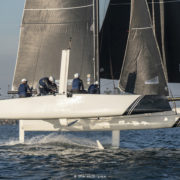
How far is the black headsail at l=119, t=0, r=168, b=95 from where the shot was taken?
1463cm

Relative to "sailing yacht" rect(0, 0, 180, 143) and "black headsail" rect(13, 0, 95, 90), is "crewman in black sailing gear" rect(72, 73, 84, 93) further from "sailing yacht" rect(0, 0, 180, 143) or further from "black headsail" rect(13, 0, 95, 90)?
"black headsail" rect(13, 0, 95, 90)

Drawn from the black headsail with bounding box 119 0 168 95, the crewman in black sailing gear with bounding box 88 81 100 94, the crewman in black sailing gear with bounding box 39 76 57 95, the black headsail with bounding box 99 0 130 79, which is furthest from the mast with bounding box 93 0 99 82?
the crewman in black sailing gear with bounding box 39 76 57 95

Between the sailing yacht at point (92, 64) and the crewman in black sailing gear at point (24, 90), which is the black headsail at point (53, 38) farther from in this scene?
the crewman in black sailing gear at point (24, 90)

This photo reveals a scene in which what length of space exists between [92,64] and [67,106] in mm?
3200

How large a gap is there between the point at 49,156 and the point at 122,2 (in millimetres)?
7590

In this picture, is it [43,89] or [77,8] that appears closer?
[43,89]

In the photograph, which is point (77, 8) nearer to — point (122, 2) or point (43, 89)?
point (122, 2)

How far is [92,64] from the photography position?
1605 centimetres

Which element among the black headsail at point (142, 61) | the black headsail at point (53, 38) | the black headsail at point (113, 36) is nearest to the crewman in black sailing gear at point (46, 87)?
the black headsail at point (53, 38)

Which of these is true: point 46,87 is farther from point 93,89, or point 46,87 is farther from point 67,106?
point 67,106

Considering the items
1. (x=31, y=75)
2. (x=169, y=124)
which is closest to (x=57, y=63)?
(x=31, y=75)

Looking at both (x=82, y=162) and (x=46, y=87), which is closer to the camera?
(x=82, y=162)

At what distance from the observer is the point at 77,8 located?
16625mm

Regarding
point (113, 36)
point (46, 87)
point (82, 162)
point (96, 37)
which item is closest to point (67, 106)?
point (46, 87)
